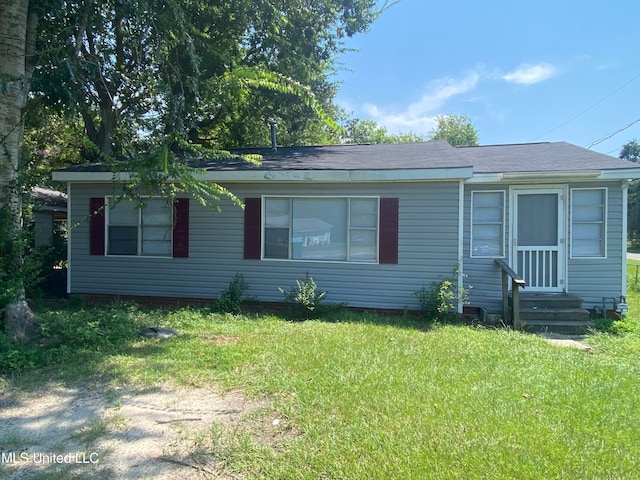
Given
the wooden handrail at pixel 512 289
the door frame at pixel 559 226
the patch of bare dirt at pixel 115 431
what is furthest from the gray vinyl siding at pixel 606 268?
the patch of bare dirt at pixel 115 431

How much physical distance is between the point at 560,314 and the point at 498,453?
4.97m

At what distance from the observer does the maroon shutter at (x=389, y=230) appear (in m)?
7.23

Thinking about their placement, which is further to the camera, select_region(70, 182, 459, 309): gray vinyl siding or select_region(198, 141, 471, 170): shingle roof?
select_region(198, 141, 471, 170): shingle roof

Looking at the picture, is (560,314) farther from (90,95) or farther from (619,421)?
(90,95)

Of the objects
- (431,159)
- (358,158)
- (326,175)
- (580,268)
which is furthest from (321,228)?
(580,268)

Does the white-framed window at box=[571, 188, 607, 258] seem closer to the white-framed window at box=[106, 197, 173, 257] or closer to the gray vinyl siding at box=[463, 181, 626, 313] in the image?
the gray vinyl siding at box=[463, 181, 626, 313]

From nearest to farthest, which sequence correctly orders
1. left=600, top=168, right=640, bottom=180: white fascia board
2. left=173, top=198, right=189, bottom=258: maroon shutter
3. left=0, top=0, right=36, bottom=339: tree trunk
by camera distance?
1. left=0, top=0, right=36, bottom=339: tree trunk
2. left=600, top=168, right=640, bottom=180: white fascia board
3. left=173, top=198, right=189, bottom=258: maroon shutter

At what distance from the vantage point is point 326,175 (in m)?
7.11

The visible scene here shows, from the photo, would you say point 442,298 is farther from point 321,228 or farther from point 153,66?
point 153,66

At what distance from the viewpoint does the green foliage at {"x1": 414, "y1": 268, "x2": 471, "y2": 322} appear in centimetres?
677

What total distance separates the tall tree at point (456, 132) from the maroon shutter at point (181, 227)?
98.3ft

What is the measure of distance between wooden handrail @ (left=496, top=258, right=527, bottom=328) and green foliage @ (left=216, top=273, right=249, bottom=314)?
182 inches

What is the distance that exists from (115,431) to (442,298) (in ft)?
17.1

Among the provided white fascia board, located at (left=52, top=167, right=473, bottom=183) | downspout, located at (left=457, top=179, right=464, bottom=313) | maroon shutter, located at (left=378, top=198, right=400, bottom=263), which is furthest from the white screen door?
maroon shutter, located at (left=378, top=198, right=400, bottom=263)
